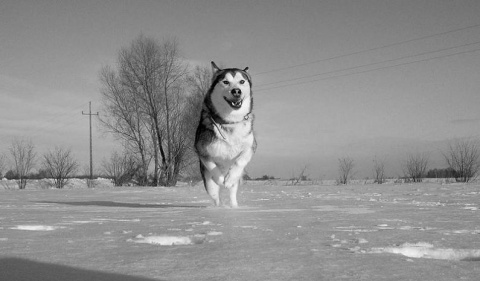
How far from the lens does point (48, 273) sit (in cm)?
138

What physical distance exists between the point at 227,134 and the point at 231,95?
41cm

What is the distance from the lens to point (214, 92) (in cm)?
473

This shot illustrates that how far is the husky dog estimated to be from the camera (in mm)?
4535

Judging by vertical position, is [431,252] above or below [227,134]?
below

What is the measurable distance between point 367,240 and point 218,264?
886mm

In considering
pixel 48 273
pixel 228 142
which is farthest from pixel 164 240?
pixel 228 142

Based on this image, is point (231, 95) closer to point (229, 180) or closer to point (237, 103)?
point (237, 103)

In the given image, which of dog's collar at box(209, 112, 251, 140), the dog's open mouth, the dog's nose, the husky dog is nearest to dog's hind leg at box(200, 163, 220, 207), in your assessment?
the husky dog

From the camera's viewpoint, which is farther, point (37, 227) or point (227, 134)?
point (227, 134)

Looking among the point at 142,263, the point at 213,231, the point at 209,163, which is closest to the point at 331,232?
the point at 213,231

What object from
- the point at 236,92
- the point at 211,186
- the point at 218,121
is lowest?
the point at 211,186

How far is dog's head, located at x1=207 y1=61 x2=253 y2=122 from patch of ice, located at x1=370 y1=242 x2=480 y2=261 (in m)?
2.85

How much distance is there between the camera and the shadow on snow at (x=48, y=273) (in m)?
1.30

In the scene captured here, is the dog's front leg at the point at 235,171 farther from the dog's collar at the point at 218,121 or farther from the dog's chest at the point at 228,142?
the dog's collar at the point at 218,121
